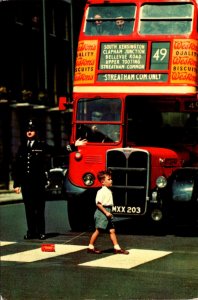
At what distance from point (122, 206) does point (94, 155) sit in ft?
3.61

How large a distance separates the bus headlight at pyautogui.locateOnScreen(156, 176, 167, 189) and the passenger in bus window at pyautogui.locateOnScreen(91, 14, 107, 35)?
9.58 ft

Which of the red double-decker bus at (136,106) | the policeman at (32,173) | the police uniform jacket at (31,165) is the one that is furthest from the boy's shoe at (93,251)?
the red double-decker bus at (136,106)

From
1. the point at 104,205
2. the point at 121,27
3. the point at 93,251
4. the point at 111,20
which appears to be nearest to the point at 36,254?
the point at 93,251

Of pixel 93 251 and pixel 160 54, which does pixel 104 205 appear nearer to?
pixel 93 251

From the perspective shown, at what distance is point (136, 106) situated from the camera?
16359mm

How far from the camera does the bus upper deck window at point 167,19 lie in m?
16.0

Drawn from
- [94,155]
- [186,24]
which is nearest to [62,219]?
[94,155]

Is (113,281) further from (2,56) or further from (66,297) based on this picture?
(2,56)

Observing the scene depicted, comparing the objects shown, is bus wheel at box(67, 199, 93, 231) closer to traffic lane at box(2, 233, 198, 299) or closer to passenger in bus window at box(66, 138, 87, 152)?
passenger in bus window at box(66, 138, 87, 152)

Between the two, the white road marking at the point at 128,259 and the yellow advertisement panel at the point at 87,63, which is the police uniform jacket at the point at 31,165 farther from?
the yellow advertisement panel at the point at 87,63

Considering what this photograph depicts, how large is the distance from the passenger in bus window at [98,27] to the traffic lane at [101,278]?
4858mm

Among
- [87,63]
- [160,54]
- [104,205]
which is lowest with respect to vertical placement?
[104,205]

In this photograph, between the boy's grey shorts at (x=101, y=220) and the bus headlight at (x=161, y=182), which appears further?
the bus headlight at (x=161, y=182)

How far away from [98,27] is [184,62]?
183 centimetres
